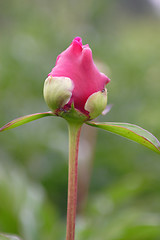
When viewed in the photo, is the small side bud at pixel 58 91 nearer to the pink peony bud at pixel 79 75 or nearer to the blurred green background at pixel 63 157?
the pink peony bud at pixel 79 75

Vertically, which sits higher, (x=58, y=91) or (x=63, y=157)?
(x=58, y=91)

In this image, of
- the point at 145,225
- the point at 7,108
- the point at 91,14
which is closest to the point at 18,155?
the point at 7,108

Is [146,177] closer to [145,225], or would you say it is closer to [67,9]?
[145,225]

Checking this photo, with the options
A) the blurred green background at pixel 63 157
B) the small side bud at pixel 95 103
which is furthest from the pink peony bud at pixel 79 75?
the blurred green background at pixel 63 157

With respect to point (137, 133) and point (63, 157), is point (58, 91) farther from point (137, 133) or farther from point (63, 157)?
point (63, 157)

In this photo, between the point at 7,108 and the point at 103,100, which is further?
the point at 7,108

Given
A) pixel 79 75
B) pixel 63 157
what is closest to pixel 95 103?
pixel 79 75
